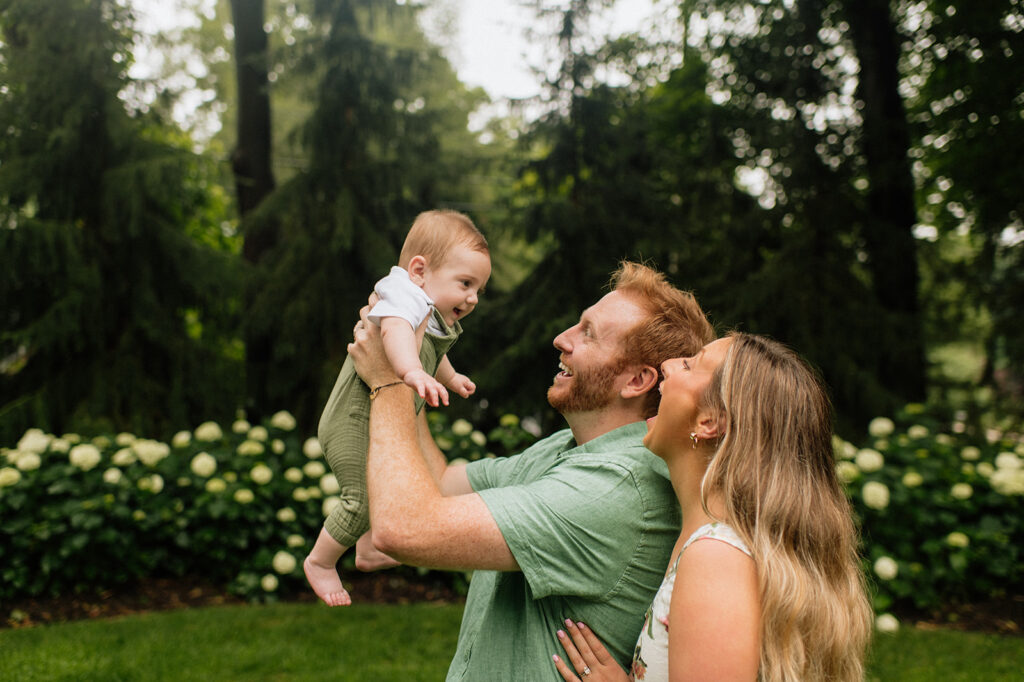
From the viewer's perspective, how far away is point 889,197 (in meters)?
8.06

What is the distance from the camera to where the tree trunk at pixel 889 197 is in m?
7.39

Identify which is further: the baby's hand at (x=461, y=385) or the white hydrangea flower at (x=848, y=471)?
the white hydrangea flower at (x=848, y=471)

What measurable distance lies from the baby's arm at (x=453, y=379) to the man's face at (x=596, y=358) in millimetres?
364

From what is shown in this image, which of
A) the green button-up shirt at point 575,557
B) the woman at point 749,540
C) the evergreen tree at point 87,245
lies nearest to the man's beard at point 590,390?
the green button-up shirt at point 575,557

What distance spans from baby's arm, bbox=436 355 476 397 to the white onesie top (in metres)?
0.31

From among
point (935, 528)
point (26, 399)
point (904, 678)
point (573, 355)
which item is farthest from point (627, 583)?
point (26, 399)

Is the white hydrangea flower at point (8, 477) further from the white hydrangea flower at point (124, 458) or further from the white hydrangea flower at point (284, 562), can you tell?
the white hydrangea flower at point (284, 562)

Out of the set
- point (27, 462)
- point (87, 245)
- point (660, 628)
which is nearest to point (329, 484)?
point (27, 462)

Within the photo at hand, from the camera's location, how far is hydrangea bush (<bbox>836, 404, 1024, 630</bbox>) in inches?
200

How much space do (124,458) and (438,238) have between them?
383 cm

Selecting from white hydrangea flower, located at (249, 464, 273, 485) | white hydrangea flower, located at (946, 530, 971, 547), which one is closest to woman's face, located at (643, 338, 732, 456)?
white hydrangea flower, located at (946, 530, 971, 547)

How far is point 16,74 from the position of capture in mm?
6582

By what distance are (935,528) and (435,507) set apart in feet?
15.4

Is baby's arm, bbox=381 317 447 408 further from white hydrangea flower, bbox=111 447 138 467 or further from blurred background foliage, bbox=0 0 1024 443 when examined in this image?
blurred background foliage, bbox=0 0 1024 443
